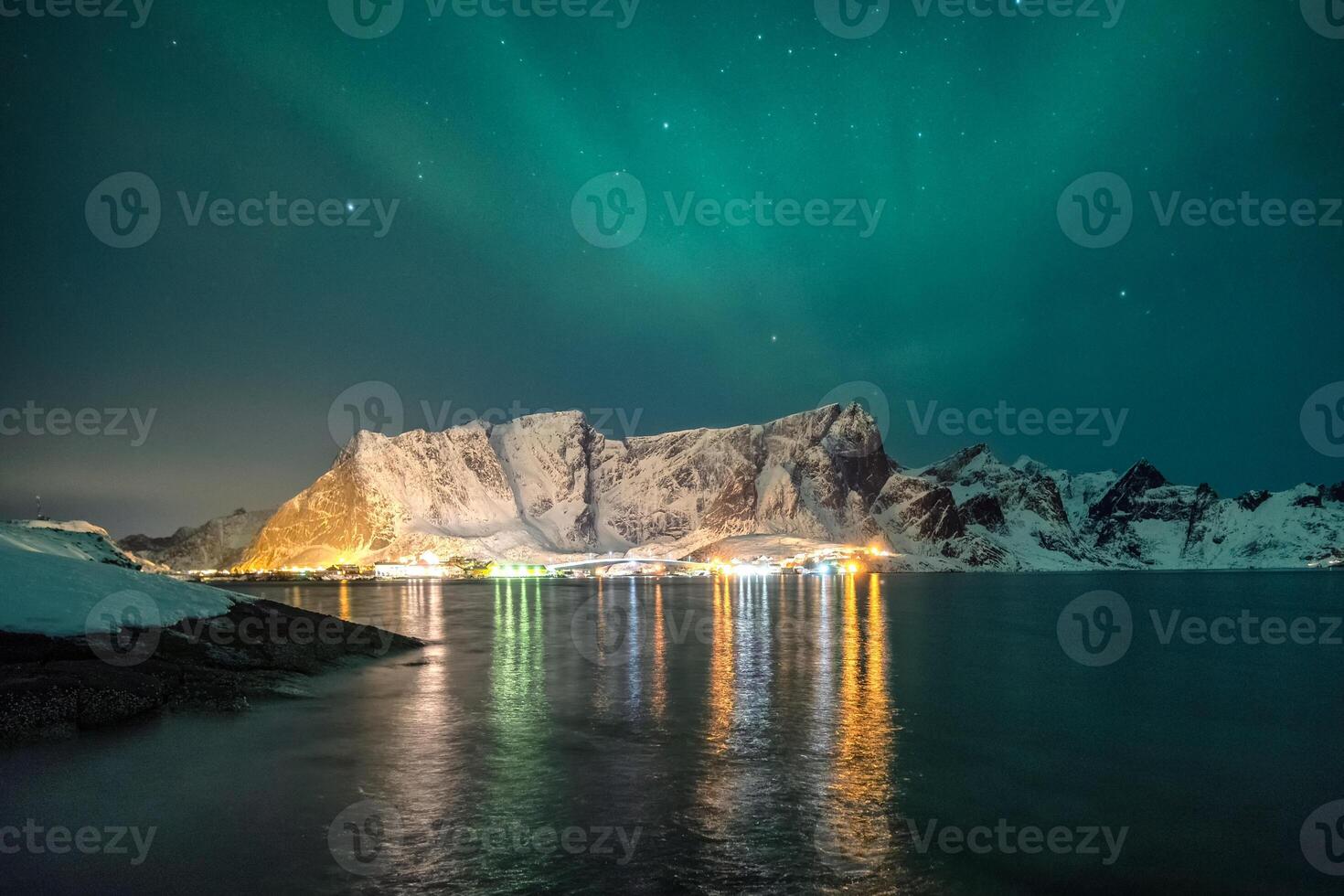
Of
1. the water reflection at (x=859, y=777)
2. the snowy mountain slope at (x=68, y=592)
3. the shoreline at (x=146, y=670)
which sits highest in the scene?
the snowy mountain slope at (x=68, y=592)

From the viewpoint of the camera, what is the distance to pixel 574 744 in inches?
982

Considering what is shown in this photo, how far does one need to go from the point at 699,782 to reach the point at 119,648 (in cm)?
2303

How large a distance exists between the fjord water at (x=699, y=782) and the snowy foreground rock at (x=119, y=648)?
1782 millimetres

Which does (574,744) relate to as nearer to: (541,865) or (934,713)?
(541,865)

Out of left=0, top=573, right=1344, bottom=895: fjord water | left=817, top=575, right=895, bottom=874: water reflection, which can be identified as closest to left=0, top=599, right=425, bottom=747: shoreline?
left=0, top=573, right=1344, bottom=895: fjord water

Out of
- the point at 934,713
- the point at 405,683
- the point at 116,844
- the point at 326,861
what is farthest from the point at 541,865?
the point at 405,683

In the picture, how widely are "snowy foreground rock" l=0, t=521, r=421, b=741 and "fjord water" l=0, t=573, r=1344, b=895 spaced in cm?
178

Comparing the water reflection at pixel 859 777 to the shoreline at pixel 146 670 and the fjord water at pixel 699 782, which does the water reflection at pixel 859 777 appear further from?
the shoreline at pixel 146 670

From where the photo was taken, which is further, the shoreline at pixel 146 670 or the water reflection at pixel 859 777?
the shoreline at pixel 146 670

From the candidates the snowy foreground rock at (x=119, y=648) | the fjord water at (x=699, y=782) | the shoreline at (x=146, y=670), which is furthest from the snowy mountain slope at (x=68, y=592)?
the fjord water at (x=699, y=782)

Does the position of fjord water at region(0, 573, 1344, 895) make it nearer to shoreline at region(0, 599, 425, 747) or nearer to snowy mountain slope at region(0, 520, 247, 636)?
shoreline at region(0, 599, 425, 747)

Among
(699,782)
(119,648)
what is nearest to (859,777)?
(699,782)

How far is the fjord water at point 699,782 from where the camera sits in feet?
49.0

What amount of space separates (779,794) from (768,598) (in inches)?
4120
